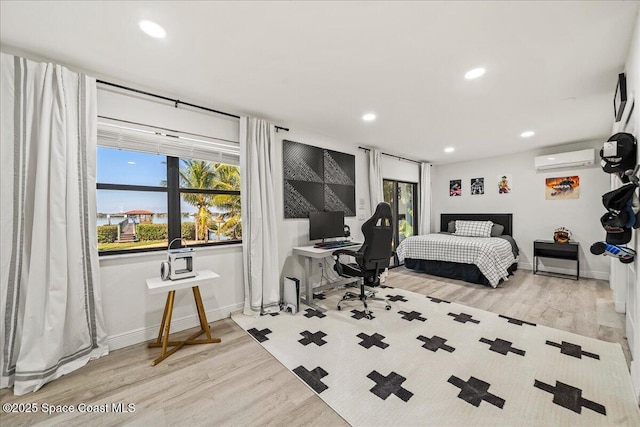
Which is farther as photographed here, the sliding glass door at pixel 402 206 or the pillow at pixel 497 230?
the sliding glass door at pixel 402 206

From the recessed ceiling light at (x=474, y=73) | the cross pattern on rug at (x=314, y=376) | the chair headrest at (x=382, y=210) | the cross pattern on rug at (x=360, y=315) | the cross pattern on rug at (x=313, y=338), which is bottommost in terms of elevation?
the cross pattern on rug at (x=314, y=376)

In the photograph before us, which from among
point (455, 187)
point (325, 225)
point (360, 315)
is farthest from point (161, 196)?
point (455, 187)

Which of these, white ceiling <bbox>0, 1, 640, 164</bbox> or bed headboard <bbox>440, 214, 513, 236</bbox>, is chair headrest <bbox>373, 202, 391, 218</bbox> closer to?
white ceiling <bbox>0, 1, 640, 164</bbox>

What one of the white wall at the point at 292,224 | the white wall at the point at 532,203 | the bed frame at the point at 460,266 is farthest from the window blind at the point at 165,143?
the white wall at the point at 532,203

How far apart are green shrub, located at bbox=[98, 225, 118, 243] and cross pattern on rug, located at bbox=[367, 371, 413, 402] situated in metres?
2.62

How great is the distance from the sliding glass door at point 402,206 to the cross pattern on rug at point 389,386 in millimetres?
3815

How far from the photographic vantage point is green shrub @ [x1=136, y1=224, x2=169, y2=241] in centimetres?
256

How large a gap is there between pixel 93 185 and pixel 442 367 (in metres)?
3.26

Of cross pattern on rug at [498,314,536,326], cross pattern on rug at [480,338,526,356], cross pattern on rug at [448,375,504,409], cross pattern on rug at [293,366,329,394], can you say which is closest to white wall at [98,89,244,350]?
cross pattern on rug at [293,366,329,394]

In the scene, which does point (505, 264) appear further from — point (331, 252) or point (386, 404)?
point (386, 404)

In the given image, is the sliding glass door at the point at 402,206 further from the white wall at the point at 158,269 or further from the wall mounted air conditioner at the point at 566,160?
the white wall at the point at 158,269

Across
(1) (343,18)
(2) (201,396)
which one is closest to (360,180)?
(1) (343,18)

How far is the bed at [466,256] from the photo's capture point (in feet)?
13.1

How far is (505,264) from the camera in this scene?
13.9 feet
